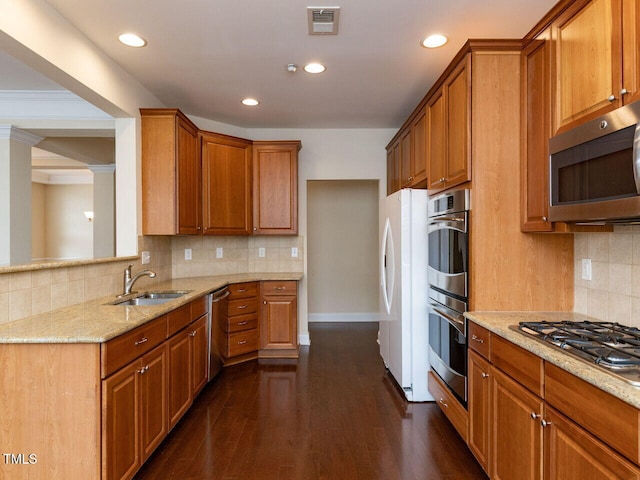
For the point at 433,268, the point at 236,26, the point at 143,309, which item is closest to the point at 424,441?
the point at 433,268

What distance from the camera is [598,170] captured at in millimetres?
1525

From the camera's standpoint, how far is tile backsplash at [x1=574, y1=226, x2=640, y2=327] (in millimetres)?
1768

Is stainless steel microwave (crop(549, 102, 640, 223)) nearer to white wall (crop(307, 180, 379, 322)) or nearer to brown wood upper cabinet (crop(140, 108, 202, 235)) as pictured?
brown wood upper cabinet (crop(140, 108, 202, 235))

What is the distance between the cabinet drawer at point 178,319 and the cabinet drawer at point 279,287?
133cm

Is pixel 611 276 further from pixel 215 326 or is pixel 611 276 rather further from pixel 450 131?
pixel 215 326

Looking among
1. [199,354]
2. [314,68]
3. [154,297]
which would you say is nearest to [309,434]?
[199,354]

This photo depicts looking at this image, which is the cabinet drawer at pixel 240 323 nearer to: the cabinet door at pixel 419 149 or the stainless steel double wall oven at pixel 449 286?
the stainless steel double wall oven at pixel 449 286

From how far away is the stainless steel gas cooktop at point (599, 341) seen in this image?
120cm

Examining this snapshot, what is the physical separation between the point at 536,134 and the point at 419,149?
4.05 feet

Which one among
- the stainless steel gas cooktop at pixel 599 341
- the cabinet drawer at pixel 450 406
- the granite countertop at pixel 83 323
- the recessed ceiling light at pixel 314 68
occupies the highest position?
the recessed ceiling light at pixel 314 68

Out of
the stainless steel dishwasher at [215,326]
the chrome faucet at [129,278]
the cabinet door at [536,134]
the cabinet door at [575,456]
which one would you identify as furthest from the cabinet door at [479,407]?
the chrome faucet at [129,278]

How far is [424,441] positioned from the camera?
7.91 ft

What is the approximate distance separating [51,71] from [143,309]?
1536 millimetres

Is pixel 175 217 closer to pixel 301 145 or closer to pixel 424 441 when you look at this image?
pixel 301 145
